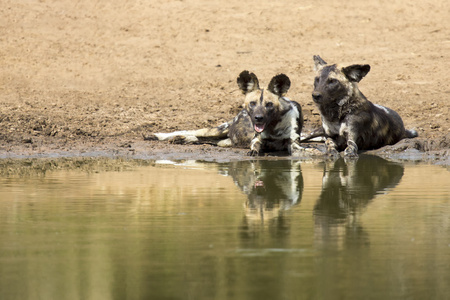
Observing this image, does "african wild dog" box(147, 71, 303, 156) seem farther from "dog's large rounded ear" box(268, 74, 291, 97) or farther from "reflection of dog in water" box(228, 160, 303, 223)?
"reflection of dog in water" box(228, 160, 303, 223)

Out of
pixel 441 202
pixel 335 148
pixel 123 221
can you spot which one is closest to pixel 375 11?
pixel 335 148

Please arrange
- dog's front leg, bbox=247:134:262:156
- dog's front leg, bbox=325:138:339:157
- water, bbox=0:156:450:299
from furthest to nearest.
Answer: dog's front leg, bbox=247:134:262:156
dog's front leg, bbox=325:138:339:157
water, bbox=0:156:450:299

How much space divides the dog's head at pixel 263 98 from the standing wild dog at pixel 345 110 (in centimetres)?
58

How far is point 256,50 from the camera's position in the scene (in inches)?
655

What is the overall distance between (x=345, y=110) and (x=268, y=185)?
12.3 ft

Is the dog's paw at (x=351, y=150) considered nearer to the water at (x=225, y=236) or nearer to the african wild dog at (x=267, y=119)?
the african wild dog at (x=267, y=119)

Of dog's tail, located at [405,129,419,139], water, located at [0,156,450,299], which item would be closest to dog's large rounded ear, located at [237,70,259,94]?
dog's tail, located at [405,129,419,139]

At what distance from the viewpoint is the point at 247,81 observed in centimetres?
1070

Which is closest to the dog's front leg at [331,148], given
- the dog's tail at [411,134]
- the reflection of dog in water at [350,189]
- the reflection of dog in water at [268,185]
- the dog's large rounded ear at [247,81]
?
the reflection of dog in water at [350,189]

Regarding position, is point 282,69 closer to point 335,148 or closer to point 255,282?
point 335,148

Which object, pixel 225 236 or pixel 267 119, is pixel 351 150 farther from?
pixel 225 236

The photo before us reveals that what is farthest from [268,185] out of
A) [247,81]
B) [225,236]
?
[247,81]

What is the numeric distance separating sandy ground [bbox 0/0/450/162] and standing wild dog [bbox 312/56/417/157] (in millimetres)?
381

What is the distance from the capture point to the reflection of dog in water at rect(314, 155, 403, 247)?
4801mm
